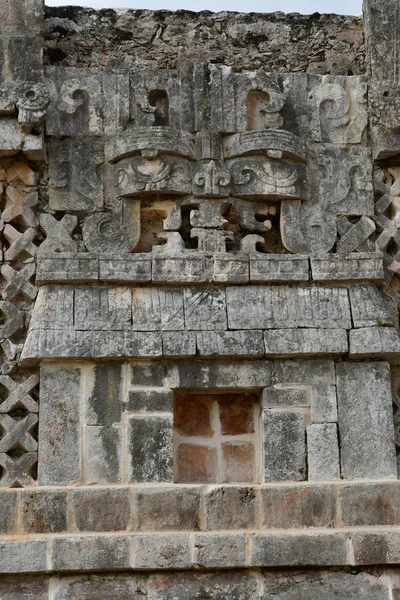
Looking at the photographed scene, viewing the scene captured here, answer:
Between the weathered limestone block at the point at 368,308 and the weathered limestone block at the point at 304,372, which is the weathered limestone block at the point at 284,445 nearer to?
the weathered limestone block at the point at 304,372

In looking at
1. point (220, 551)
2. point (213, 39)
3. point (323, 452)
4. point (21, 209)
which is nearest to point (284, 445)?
point (323, 452)

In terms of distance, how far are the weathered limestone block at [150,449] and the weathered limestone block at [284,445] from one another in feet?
1.91

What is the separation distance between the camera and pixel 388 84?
754 cm

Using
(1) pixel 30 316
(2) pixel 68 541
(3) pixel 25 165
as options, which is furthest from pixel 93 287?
(2) pixel 68 541

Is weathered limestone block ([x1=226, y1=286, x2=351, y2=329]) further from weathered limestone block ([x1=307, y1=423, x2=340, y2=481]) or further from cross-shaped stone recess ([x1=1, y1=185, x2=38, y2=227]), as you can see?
cross-shaped stone recess ([x1=1, y1=185, x2=38, y2=227])

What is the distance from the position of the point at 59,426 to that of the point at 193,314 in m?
1.05

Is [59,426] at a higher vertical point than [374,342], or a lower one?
lower

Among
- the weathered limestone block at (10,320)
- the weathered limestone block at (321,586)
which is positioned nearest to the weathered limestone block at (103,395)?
the weathered limestone block at (10,320)

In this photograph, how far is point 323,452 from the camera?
269 inches

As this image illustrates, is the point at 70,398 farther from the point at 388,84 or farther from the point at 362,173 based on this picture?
the point at 388,84

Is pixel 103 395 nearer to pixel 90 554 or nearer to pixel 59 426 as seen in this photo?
pixel 59 426

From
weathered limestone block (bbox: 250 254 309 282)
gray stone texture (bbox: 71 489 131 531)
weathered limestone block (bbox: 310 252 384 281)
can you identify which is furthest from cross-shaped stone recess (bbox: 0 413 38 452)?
weathered limestone block (bbox: 310 252 384 281)

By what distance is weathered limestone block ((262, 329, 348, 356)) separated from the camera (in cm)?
691

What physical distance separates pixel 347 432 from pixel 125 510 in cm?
141
